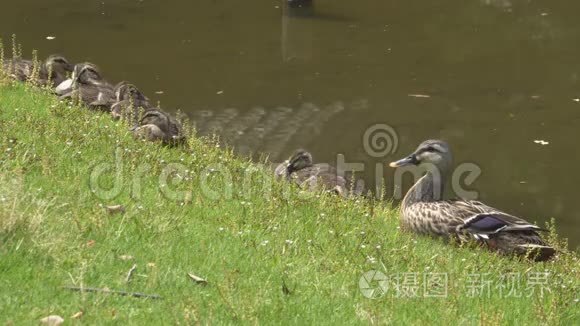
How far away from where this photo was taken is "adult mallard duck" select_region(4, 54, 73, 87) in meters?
13.1

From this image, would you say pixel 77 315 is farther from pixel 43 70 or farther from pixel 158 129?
pixel 43 70

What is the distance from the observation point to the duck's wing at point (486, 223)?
337 inches

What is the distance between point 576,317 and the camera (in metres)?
6.32

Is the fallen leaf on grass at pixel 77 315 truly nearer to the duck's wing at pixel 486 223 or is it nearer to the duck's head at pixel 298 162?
the duck's wing at pixel 486 223

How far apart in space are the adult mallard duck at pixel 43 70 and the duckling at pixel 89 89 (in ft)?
0.82

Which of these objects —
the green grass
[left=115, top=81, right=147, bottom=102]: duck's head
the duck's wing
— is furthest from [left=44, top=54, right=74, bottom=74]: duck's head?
the duck's wing

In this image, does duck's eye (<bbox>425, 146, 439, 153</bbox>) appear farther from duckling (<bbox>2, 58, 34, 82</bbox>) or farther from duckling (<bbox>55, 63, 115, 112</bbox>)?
duckling (<bbox>2, 58, 34, 82</bbox>)

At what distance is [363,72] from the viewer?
17.8 metres

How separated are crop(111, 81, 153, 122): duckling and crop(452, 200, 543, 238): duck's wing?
15.8 feet

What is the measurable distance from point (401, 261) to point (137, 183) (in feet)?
7.61

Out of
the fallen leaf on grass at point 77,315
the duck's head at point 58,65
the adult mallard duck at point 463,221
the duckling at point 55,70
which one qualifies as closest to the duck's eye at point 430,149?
the adult mallard duck at point 463,221

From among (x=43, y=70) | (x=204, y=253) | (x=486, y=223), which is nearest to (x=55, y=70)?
(x=43, y=70)

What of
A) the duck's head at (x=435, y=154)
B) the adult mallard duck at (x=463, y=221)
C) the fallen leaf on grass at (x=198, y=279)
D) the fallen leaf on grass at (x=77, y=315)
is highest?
the fallen leaf on grass at (x=77, y=315)

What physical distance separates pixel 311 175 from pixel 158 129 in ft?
6.23
